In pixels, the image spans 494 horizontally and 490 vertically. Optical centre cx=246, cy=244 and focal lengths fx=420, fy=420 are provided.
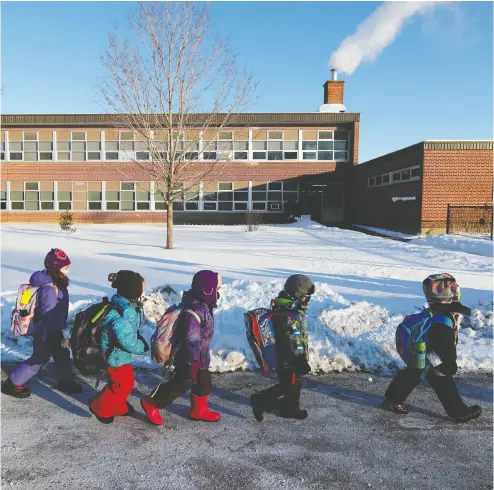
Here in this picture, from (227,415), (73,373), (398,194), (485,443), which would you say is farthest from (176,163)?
(398,194)

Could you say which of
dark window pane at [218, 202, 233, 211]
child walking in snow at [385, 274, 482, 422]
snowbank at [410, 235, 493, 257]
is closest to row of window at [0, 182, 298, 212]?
dark window pane at [218, 202, 233, 211]

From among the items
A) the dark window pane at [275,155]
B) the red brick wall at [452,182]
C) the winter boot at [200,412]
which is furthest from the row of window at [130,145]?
the winter boot at [200,412]

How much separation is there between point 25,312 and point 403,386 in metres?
3.39

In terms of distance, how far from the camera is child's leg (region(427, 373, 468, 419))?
3.45m

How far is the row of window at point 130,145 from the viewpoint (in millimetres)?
29219

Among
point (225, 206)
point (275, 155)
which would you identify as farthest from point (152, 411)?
point (275, 155)

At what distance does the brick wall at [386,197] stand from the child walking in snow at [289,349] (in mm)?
18409

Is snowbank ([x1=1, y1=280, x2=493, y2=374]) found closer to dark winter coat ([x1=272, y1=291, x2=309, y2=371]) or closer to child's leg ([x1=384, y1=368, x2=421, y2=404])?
child's leg ([x1=384, y1=368, x2=421, y2=404])

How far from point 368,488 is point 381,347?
2.49 metres

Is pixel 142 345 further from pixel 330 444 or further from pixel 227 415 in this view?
pixel 330 444

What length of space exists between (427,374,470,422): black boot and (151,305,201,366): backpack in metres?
2.07

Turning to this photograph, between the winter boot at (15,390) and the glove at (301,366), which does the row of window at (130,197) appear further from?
the glove at (301,366)

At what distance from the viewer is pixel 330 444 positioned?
9.98 ft

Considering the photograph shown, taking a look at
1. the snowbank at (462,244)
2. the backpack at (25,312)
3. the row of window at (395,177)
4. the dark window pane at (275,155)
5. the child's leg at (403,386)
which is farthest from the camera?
the dark window pane at (275,155)
